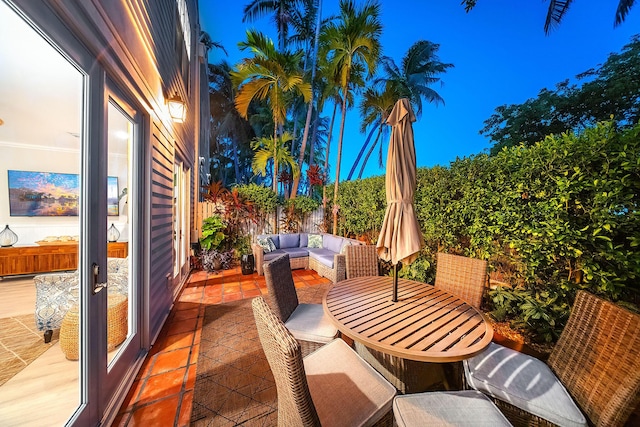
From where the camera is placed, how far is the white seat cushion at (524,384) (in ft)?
4.06

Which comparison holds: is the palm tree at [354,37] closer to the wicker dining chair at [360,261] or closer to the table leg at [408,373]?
the wicker dining chair at [360,261]

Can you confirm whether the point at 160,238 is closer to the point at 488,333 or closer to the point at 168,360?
the point at 168,360

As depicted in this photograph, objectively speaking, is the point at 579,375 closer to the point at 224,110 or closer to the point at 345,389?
the point at 345,389

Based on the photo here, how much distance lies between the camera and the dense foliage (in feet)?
6.43

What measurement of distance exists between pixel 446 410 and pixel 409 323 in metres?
0.45

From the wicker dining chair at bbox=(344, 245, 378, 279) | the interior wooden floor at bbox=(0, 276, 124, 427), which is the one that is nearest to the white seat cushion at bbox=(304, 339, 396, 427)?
the wicker dining chair at bbox=(344, 245, 378, 279)

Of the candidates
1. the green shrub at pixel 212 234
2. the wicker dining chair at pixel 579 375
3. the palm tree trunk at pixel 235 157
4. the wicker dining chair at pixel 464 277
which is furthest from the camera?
the palm tree trunk at pixel 235 157

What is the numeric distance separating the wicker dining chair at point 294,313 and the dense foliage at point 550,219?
2233 mm

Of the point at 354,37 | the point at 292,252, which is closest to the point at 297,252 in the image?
the point at 292,252

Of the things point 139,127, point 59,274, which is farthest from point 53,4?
point 59,274

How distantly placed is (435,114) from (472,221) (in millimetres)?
87958

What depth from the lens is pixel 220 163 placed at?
18.1 meters

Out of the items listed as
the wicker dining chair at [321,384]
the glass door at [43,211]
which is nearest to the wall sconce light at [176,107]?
the glass door at [43,211]

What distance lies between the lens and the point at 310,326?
6.66ft
